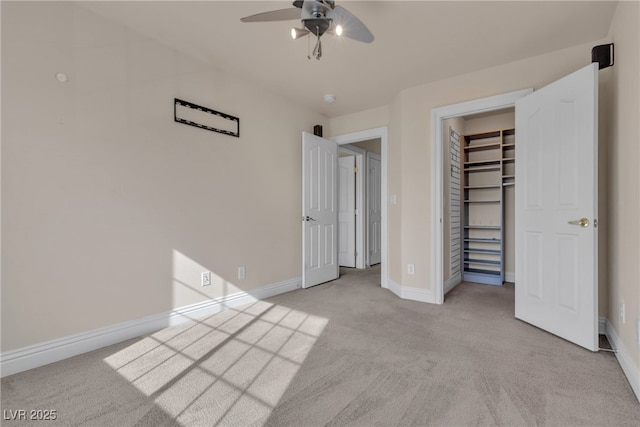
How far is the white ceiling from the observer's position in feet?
6.89

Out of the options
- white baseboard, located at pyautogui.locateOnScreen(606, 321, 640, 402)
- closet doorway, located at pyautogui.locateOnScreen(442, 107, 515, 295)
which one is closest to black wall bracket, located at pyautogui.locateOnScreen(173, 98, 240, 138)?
closet doorway, located at pyautogui.locateOnScreen(442, 107, 515, 295)

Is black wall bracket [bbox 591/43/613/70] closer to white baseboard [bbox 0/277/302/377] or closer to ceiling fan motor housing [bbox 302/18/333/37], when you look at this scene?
ceiling fan motor housing [bbox 302/18/333/37]

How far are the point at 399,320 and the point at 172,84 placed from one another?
292 cm

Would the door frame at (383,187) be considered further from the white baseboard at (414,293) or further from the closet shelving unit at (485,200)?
the closet shelving unit at (485,200)

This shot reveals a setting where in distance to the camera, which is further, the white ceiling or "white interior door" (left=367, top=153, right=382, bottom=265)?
"white interior door" (left=367, top=153, right=382, bottom=265)

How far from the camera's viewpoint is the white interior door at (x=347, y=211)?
5504mm

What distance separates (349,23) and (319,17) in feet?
0.62

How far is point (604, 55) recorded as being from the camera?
2205 millimetres

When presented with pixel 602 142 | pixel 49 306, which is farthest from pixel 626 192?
pixel 49 306

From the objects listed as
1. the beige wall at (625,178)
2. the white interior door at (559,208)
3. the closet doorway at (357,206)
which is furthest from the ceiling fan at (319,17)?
the closet doorway at (357,206)

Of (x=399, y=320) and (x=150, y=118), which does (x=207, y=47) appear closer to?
(x=150, y=118)

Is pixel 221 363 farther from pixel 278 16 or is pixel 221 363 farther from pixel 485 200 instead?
pixel 485 200

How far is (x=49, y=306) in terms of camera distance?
6.49 feet

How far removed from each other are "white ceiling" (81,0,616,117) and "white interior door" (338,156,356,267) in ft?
7.58
